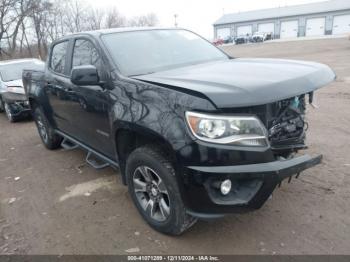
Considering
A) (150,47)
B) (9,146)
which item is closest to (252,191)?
(150,47)

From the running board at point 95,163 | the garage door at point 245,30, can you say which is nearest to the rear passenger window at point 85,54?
the running board at point 95,163

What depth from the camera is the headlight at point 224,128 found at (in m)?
2.47

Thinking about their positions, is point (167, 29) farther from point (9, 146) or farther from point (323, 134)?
point (9, 146)

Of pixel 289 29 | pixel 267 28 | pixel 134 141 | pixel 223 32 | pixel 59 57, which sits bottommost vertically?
pixel 134 141

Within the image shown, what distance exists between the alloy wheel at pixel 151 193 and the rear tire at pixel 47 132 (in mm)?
3017

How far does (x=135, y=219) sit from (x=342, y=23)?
69.8 meters

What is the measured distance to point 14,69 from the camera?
31.1 feet

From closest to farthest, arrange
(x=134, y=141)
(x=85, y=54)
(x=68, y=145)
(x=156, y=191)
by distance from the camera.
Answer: (x=156, y=191), (x=134, y=141), (x=85, y=54), (x=68, y=145)

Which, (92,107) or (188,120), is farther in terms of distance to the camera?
(92,107)

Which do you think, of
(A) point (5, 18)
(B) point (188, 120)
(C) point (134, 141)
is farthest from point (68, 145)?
(A) point (5, 18)

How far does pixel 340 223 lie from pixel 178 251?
5.16ft

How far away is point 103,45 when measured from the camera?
142 inches

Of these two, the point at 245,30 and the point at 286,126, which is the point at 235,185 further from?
the point at 245,30

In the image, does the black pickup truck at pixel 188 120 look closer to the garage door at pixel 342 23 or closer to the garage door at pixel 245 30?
the garage door at pixel 342 23
